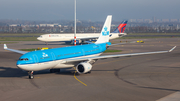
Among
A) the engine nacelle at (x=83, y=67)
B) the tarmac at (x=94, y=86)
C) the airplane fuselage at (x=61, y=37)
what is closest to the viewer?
the tarmac at (x=94, y=86)

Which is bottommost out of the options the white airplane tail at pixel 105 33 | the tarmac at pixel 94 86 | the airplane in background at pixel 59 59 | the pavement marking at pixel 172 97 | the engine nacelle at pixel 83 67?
the tarmac at pixel 94 86

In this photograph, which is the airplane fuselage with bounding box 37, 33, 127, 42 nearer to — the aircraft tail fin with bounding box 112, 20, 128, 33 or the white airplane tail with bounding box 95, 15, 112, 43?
the aircraft tail fin with bounding box 112, 20, 128, 33

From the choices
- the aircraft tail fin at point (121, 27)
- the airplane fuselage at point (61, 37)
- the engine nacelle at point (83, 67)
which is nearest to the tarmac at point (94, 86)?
the engine nacelle at point (83, 67)

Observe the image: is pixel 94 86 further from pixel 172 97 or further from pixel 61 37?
pixel 61 37

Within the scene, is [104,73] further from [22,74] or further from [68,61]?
[22,74]

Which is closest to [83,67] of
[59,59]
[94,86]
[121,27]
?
[59,59]

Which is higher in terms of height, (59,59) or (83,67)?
(59,59)

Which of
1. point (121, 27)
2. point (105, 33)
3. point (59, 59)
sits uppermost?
point (121, 27)

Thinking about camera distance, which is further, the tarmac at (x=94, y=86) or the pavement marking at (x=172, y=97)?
the tarmac at (x=94, y=86)

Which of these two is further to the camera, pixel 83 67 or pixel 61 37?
pixel 61 37

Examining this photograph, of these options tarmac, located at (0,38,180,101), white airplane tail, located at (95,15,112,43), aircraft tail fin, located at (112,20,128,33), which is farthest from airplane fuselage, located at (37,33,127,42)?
tarmac, located at (0,38,180,101)

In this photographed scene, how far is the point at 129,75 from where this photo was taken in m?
30.5

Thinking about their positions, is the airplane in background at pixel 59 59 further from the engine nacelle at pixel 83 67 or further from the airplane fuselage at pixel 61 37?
the airplane fuselage at pixel 61 37

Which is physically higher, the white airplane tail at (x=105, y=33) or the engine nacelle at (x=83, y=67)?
the white airplane tail at (x=105, y=33)
